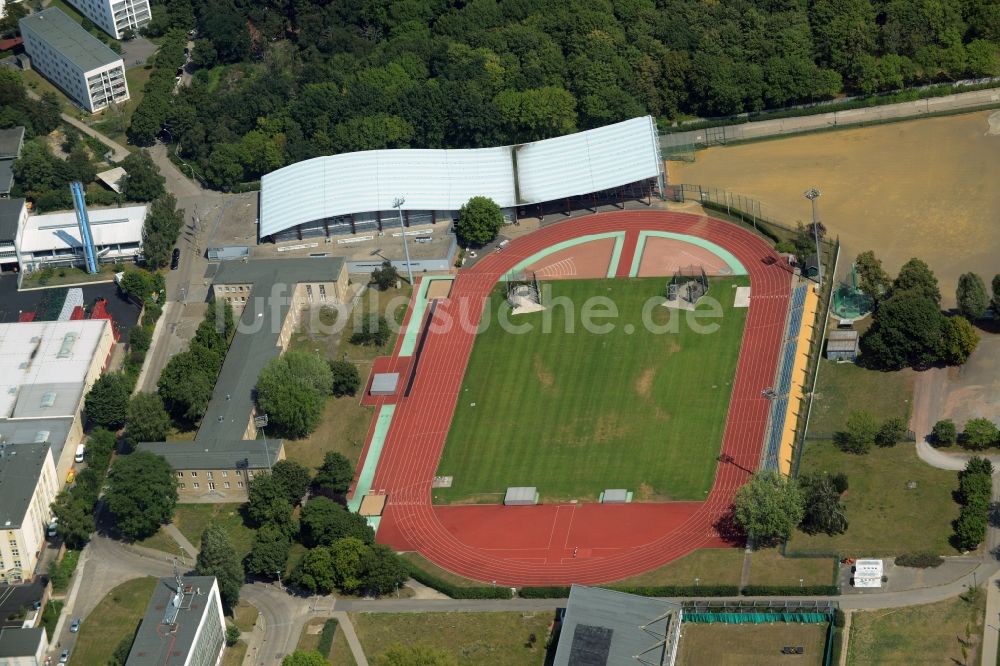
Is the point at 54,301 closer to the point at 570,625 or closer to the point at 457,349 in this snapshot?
the point at 457,349

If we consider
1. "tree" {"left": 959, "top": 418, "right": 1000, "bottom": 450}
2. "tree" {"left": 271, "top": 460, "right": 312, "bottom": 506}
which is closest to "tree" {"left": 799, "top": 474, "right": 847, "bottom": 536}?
"tree" {"left": 959, "top": 418, "right": 1000, "bottom": 450}

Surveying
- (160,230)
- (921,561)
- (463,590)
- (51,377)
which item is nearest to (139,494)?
(51,377)

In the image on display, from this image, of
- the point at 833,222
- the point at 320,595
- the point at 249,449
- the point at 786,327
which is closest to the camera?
the point at 320,595

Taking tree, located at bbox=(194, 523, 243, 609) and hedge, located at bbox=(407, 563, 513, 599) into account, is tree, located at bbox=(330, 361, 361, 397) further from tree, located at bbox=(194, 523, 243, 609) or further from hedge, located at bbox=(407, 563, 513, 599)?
hedge, located at bbox=(407, 563, 513, 599)

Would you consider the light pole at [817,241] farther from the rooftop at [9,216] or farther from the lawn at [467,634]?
the rooftop at [9,216]

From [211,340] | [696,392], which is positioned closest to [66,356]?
[211,340]

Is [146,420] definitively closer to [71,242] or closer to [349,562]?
[349,562]

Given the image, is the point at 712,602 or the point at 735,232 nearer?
the point at 712,602

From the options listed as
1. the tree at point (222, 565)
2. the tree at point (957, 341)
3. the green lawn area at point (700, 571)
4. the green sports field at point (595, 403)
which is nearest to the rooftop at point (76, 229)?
the green sports field at point (595, 403)
